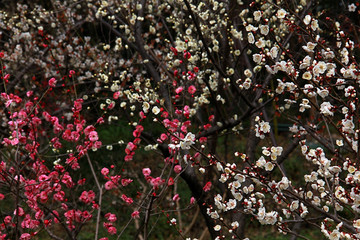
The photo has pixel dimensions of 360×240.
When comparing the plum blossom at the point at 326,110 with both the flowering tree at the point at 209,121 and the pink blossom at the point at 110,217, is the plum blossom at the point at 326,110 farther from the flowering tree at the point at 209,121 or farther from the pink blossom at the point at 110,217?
the pink blossom at the point at 110,217

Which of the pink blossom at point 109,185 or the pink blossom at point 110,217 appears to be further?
the pink blossom at point 110,217

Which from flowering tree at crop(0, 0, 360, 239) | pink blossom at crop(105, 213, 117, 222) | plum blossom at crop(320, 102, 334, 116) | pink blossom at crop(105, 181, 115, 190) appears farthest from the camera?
pink blossom at crop(105, 213, 117, 222)

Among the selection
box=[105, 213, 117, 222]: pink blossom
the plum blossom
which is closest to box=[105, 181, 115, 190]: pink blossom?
box=[105, 213, 117, 222]: pink blossom

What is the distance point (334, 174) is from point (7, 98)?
2.51 meters

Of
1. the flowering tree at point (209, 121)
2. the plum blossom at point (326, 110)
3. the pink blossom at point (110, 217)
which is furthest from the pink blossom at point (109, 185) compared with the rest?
the plum blossom at point (326, 110)

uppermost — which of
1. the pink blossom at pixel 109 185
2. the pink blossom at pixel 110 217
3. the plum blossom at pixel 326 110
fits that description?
the plum blossom at pixel 326 110

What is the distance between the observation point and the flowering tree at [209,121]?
9.23ft

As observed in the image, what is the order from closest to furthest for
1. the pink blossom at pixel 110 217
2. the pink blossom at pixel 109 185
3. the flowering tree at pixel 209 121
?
the flowering tree at pixel 209 121 < the pink blossom at pixel 109 185 < the pink blossom at pixel 110 217

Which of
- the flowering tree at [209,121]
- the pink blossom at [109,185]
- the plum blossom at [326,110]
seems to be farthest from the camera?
the pink blossom at [109,185]

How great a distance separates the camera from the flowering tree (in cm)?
281

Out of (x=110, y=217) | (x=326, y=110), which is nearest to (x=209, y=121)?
Answer: (x=110, y=217)

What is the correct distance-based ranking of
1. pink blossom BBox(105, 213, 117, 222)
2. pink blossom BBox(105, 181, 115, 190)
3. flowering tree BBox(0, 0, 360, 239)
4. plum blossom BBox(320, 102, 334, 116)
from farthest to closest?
pink blossom BBox(105, 213, 117, 222), pink blossom BBox(105, 181, 115, 190), flowering tree BBox(0, 0, 360, 239), plum blossom BBox(320, 102, 334, 116)

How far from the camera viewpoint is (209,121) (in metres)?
5.31

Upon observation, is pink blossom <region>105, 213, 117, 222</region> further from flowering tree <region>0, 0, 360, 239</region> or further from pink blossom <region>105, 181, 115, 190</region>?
pink blossom <region>105, 181, 115, 190</region>
